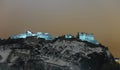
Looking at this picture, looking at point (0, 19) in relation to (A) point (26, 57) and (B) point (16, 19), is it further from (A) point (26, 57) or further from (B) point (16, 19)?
(A) point (26, 57)

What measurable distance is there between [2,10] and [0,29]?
0.50ft

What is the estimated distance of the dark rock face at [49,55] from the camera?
1975mm

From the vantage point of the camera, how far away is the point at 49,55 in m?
2.00

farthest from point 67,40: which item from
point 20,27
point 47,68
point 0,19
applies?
point 0,19

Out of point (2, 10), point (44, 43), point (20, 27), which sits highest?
point (2, 10)

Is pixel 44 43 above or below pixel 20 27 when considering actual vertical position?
below

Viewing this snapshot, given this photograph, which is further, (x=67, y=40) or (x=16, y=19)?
(x=16, y=19)

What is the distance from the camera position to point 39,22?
89.4 inches

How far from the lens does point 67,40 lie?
6.82 feet

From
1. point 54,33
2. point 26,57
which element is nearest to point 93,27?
point 54,33

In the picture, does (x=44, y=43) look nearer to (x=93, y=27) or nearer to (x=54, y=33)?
(x=54, y=33)

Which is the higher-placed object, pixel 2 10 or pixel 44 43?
pixel 2 10

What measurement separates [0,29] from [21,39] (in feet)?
0.84

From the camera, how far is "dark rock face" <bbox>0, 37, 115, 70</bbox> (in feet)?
6.48
